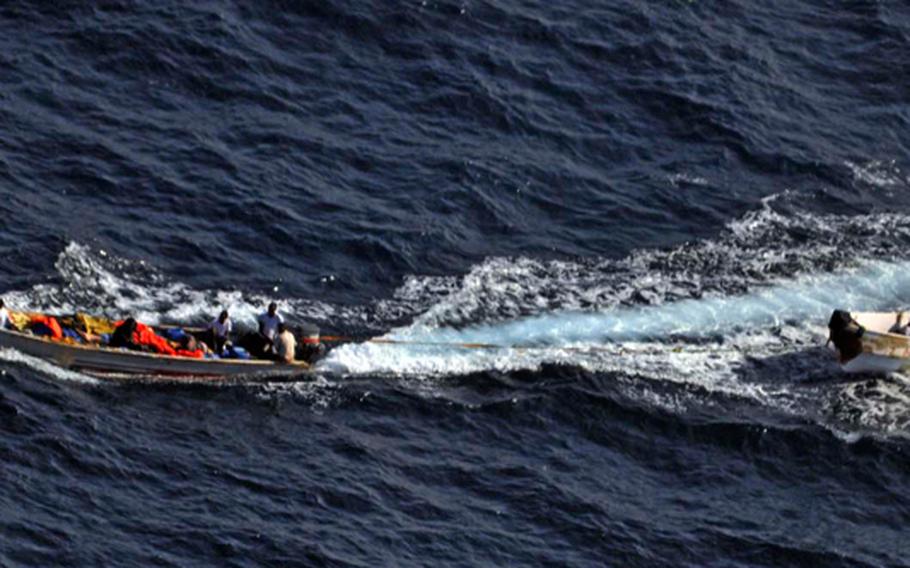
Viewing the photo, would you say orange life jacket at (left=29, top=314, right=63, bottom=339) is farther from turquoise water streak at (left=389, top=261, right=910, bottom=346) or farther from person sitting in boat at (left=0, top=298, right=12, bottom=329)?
turquoise water streak at (left=389, top=261, right=910, bottom=346)

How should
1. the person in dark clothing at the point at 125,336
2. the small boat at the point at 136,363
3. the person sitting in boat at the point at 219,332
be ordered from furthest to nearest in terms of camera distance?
1. the person sitting in boat at the point at 219,332
2. the person in dark clothing at the point at 125,336
3. the small boat at the point at 136,363

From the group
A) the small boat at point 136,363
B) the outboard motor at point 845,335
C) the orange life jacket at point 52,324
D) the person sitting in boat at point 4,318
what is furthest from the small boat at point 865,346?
the person sitting in boat at point 4,318

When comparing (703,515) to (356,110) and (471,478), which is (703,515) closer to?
(471,478)

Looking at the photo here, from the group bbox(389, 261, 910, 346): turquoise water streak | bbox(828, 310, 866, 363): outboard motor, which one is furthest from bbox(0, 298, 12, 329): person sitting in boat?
bbox(828, 310, 866, 363): outboard motor

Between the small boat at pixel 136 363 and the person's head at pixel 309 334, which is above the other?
the person's head at pixel 309 334

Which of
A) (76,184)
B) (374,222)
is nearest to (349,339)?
(374,222)

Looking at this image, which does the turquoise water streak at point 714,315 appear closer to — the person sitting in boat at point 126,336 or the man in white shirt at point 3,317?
the person sitting in boat at point 126,336

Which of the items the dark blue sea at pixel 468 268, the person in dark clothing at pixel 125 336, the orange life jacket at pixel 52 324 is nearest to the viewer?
the dark blue sea at pixel 468 268

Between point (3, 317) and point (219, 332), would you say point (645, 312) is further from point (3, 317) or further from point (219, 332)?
point (3, 317)

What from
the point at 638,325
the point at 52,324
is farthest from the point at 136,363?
the point at 638,325
